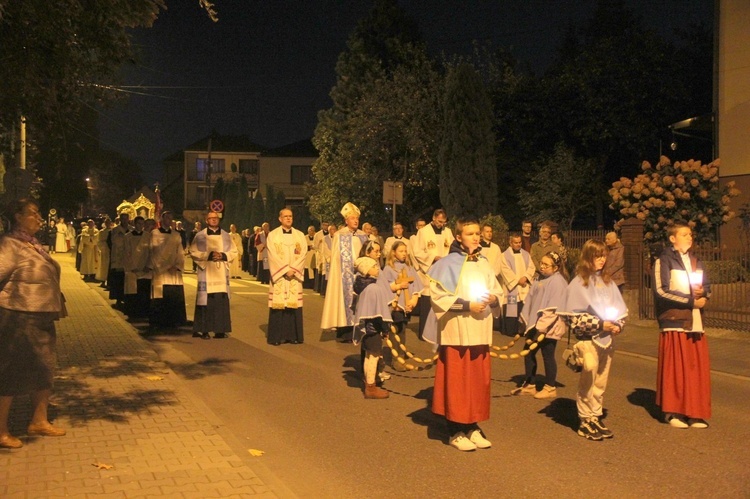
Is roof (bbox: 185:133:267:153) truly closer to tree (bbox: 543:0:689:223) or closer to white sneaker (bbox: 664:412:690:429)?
tree (bbox: 543:0:689:223)

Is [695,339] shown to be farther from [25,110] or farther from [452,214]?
[452,214]

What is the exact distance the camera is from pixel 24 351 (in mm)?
7262

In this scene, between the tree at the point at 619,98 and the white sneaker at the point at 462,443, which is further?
the tree at the point at 619,98

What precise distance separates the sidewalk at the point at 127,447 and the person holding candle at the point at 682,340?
157 inches

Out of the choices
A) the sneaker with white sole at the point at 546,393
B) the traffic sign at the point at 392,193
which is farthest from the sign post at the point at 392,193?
the sneaker with white sole at the point at 546,393

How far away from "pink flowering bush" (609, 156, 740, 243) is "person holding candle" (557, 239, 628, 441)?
12722mm

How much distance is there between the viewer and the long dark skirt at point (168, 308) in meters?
15.8

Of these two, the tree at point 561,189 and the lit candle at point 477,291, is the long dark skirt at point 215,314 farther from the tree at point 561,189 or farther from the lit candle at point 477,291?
the tree at point 561,189

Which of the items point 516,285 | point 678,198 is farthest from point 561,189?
point 516,285

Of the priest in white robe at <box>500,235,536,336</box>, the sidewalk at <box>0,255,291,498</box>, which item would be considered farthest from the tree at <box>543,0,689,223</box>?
the sidewalk at <box>0,255,291,498</box>

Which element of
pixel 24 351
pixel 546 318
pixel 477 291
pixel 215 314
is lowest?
pixel 215 314

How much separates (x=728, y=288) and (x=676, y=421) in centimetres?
813

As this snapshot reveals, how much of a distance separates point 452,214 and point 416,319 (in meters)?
13.5

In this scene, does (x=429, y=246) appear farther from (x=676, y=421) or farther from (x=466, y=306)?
(x=466, y=306)
